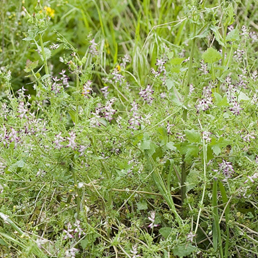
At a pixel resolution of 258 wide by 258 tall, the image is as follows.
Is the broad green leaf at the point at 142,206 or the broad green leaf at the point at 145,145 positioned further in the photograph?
the broad green leaf at the point at 142,206

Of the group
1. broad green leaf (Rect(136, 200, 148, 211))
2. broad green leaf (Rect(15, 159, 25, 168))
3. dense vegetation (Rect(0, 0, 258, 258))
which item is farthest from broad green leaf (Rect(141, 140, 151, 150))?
broad green leaf (Rect(15, 159, 25, 168))

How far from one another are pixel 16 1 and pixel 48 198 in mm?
2013

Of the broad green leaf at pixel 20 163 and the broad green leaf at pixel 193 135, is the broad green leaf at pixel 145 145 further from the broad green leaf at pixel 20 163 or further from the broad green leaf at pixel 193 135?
the broad green leaf at pixel 20 163

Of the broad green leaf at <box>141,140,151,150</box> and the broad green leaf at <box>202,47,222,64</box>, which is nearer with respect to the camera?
the broad green leaf at <box>141,140,151,150</box>

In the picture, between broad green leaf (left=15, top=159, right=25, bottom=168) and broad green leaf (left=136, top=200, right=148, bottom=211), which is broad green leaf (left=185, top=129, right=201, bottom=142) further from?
broad green leaf (left=15, top=159, right=25, bottom=168)

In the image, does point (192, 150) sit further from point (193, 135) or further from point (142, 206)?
point (142, 206)

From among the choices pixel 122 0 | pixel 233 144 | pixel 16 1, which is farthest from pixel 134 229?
pixel 122 0

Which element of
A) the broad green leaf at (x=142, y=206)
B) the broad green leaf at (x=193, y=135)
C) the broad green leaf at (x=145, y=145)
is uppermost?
the broad green leaf at (x=145, y=145)

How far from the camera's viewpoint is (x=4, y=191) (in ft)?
4.38

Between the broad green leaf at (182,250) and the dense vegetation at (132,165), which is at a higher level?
the dense vegetation at (132,165)

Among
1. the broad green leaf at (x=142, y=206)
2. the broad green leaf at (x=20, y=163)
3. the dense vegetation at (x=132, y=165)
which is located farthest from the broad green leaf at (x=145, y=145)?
the broad green leaf at (x=20, y=163)

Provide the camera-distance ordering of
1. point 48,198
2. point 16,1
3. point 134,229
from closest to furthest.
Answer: point 134,229 → point 48,198 → point 16,1

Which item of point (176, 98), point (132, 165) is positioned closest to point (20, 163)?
point (132, 165)

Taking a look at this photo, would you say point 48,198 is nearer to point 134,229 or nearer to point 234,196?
point 134,229
